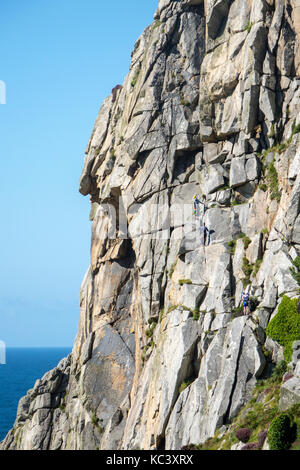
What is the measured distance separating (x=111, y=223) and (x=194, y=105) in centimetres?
1435

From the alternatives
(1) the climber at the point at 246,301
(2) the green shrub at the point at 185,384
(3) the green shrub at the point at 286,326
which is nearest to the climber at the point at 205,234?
(1) the climber at the point at 246,301

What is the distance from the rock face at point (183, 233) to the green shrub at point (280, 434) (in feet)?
7.23

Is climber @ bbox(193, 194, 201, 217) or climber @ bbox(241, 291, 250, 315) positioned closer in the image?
climber @ bbox(241, 291, 250, 315)

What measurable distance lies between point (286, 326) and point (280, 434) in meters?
8.30

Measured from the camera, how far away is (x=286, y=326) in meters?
34.7

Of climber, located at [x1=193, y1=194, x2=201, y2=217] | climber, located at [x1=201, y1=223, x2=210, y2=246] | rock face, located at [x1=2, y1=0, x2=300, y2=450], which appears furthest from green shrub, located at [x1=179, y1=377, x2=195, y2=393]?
climber, located at [x1=193, y1=194, x2=201, y2=217]

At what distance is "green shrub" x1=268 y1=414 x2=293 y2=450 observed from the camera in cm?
2777

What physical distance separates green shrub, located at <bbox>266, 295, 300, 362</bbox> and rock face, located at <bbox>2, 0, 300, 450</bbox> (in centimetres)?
83

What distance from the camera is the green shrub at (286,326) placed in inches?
1344

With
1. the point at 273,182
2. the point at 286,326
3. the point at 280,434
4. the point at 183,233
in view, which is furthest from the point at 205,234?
the point at 280,434

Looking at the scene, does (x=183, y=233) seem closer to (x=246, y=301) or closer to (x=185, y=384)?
(x=246, y=301)

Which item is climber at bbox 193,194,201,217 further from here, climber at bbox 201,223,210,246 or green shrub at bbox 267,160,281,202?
green shrub at bbox 267,160,281,202

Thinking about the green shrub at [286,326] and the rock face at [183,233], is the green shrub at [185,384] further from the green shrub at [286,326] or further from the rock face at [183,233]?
the green shrub at [286,326]

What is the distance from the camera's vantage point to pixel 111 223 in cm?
5578
